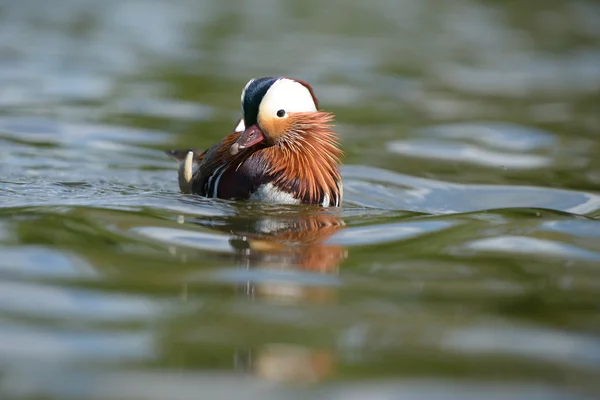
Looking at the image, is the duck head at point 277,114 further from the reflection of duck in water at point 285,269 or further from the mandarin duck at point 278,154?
the reflection of duck in water at point 285,269

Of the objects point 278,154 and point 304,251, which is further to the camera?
point 278,154

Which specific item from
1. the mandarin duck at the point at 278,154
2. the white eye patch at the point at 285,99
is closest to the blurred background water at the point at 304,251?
the mandarin duck at the point at 278,154

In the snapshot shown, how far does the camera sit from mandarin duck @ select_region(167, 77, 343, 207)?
21.4 feet

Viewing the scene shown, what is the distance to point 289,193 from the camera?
6.55 m

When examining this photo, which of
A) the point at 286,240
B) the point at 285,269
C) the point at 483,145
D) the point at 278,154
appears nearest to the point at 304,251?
the point at 286,240

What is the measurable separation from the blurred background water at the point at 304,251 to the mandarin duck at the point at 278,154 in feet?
0.61

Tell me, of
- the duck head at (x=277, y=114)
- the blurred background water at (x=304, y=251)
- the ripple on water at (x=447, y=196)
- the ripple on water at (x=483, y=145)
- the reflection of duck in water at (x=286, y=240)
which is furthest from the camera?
the ripple on water at (x=483, y=145)

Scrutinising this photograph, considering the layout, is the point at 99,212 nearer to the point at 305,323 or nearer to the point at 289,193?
the point at 289,193

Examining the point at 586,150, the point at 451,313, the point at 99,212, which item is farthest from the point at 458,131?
the point at 451,313

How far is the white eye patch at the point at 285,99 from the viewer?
6.53 metres

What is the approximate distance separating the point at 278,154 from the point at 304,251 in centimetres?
154

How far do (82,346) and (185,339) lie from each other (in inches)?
15.3

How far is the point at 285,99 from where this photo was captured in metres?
6.63

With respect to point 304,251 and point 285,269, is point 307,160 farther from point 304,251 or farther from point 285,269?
point 285,269
